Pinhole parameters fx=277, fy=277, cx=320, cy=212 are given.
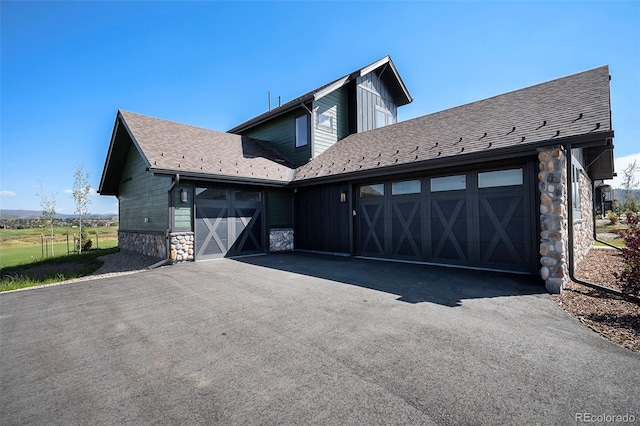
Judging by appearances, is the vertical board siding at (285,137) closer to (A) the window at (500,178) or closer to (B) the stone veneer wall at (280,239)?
(B) the stone veneer wall at (280,239)

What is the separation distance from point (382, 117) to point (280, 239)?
8804 mm

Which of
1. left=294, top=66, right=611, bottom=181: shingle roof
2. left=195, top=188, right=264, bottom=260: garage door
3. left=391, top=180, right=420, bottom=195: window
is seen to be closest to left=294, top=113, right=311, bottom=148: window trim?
left=294, top=66, right=611, bottom=181: shingle roof

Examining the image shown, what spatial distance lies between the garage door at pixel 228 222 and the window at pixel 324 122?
440 centimetres

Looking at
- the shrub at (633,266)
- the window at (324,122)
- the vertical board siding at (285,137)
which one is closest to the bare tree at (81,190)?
the vertical board siding at (285,137)

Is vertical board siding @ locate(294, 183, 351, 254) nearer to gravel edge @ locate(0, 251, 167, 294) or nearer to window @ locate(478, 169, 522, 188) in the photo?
window @ locate(478, 169, 522, 188)

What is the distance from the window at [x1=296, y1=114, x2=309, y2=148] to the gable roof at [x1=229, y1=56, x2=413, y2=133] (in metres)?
0.57

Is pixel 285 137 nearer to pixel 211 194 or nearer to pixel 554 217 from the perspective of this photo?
pixel 211 194

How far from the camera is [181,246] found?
888cm

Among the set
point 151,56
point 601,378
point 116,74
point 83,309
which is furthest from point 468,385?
point 116,74

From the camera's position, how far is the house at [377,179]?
20.1ft

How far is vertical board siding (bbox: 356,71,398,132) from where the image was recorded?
13688 millimetres

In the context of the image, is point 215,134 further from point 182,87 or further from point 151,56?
point 151,56

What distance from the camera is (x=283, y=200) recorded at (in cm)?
1168

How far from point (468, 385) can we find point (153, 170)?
8.42m
